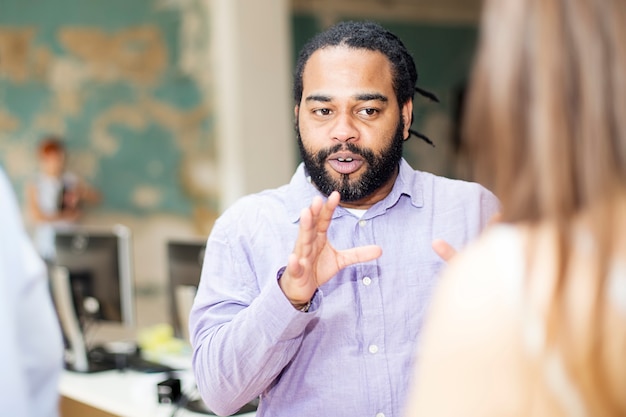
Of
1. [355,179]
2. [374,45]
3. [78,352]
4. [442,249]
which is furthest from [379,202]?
[78,352]

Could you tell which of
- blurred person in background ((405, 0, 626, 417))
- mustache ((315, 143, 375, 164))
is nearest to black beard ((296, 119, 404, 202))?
mustache ((315, 143, 375, 164))

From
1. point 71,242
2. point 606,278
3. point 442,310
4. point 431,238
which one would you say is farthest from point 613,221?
point 71,242

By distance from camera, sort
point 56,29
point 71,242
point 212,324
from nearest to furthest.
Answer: point 212,324 < point 71,242 < point 56,29

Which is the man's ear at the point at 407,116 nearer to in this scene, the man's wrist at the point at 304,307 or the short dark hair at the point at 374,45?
the short dark hair at the point at 374,45

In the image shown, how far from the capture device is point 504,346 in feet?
2.60

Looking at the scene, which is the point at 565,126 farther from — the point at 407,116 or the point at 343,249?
the point at 407,116

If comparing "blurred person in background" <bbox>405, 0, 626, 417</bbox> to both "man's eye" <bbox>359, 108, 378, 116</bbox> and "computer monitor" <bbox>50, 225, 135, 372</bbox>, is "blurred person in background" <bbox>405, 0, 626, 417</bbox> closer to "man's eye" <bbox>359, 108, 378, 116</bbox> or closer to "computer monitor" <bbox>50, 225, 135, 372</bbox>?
"man's eye" <bbox>359, 108, 378, 116</bbox>

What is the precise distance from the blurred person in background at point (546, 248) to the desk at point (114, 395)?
1.80 meters

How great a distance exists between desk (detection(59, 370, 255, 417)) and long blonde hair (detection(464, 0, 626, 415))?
186 cm

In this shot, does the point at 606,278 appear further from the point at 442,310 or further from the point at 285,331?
the point at 285,331

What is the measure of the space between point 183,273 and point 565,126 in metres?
2.36

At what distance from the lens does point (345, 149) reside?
1730 millimetres

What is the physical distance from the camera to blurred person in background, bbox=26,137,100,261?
6555mm

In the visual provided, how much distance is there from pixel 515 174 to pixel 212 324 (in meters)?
0.93
